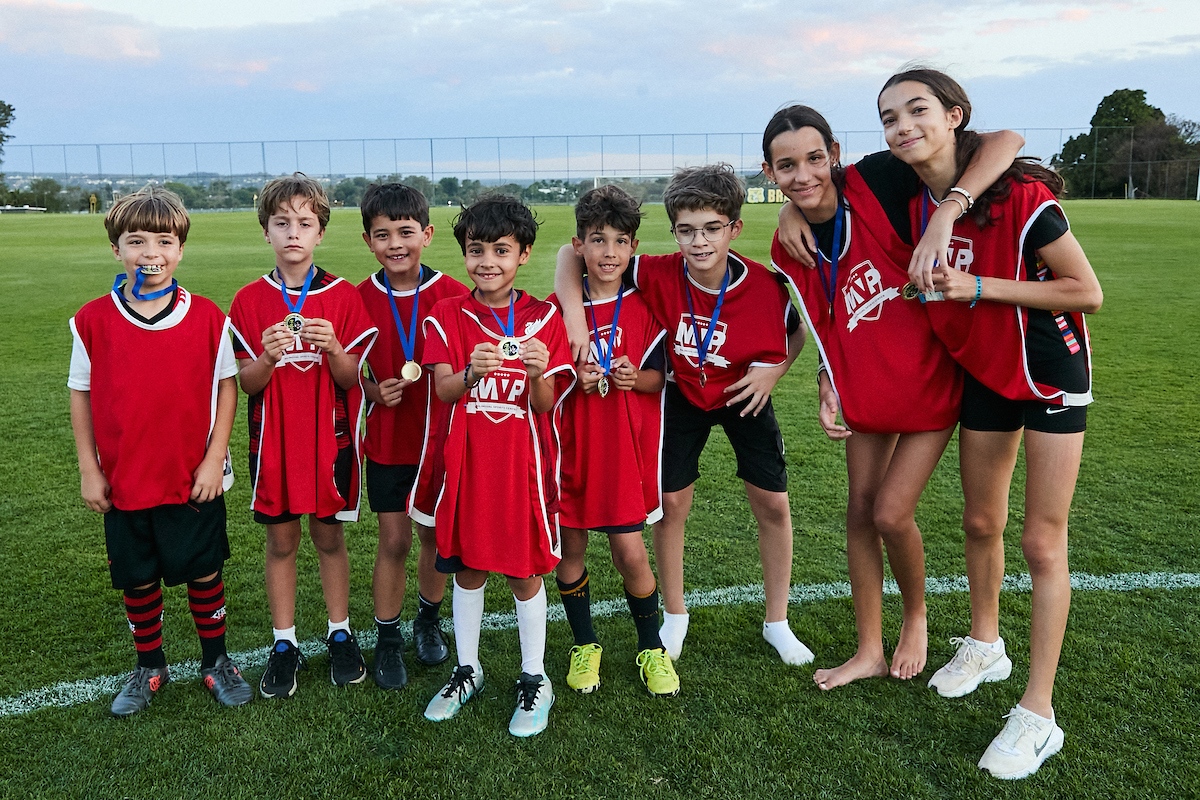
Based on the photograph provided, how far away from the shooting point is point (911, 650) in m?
2.98

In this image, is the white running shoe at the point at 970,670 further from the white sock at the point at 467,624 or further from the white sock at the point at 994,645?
the white sock at the point at 467,624

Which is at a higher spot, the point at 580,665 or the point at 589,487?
the point at 589,487

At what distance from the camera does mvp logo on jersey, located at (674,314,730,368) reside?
9.68ft

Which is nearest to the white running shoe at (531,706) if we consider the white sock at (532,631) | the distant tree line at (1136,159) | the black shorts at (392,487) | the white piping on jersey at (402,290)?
the white sock at (532,631)

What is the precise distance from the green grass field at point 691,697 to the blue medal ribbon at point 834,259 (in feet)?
4.09

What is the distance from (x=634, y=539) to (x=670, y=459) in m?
0.35

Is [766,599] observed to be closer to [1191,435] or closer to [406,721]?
[406,721]

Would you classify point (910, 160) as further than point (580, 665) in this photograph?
No

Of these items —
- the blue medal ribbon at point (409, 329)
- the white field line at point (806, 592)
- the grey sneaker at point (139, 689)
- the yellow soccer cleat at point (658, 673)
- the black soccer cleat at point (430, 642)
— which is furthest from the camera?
the white field line at point (806, 592)

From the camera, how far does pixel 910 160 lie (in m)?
2.49

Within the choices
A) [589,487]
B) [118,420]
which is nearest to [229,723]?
[118,420]

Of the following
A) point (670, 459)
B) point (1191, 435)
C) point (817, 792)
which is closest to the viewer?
point (817, 792)

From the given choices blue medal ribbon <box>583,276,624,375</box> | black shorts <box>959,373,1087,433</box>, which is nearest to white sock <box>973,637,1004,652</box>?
black shorts <box>959,373,1087,433</box>

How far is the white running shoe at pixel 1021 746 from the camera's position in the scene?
2.41 metres
